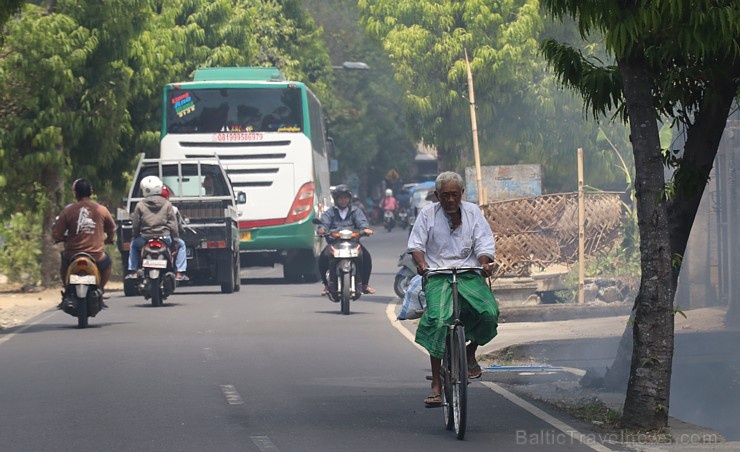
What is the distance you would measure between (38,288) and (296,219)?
16.8ft

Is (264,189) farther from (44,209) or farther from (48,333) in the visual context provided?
(48,333)

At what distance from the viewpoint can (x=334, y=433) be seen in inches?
382

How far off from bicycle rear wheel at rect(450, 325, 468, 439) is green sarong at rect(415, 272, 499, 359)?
0.20m

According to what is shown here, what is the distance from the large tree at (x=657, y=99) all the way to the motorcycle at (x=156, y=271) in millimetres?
11076

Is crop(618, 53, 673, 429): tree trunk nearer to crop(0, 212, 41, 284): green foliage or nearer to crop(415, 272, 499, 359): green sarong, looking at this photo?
crop(415, 272, 499, 359): green sarong

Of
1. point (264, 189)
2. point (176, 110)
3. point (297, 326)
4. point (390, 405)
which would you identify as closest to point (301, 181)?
point (264, 189)

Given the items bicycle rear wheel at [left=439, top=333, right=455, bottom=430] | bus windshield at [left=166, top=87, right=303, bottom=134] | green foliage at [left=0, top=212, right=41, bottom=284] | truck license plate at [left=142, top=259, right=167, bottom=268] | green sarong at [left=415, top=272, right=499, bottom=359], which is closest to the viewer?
bicycle rear wheel at [left=439, top=333, right=455, bottom=430]

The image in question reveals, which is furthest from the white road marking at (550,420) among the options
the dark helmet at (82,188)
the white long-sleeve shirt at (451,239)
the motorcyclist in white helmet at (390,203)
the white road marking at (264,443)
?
the motorcyclist in white helmet at (390,203)

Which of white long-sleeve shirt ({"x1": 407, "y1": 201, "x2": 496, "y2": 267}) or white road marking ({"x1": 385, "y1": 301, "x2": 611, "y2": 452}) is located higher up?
white long-sleeve shirt ({"x1": 407, "y1": 201, "x2": 496, "y2": 267})

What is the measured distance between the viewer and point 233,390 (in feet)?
39.1

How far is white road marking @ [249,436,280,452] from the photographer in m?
9.05

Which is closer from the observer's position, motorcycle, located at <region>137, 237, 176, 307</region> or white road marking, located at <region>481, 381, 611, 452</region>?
white road marking, located at <region>481, 381, 611, 452</region>

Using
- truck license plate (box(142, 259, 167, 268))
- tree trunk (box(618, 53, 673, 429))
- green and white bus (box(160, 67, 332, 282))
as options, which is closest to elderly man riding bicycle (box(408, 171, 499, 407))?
tree trunk (box(618, 53, 673, 429))

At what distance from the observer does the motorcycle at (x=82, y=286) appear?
1734cm
